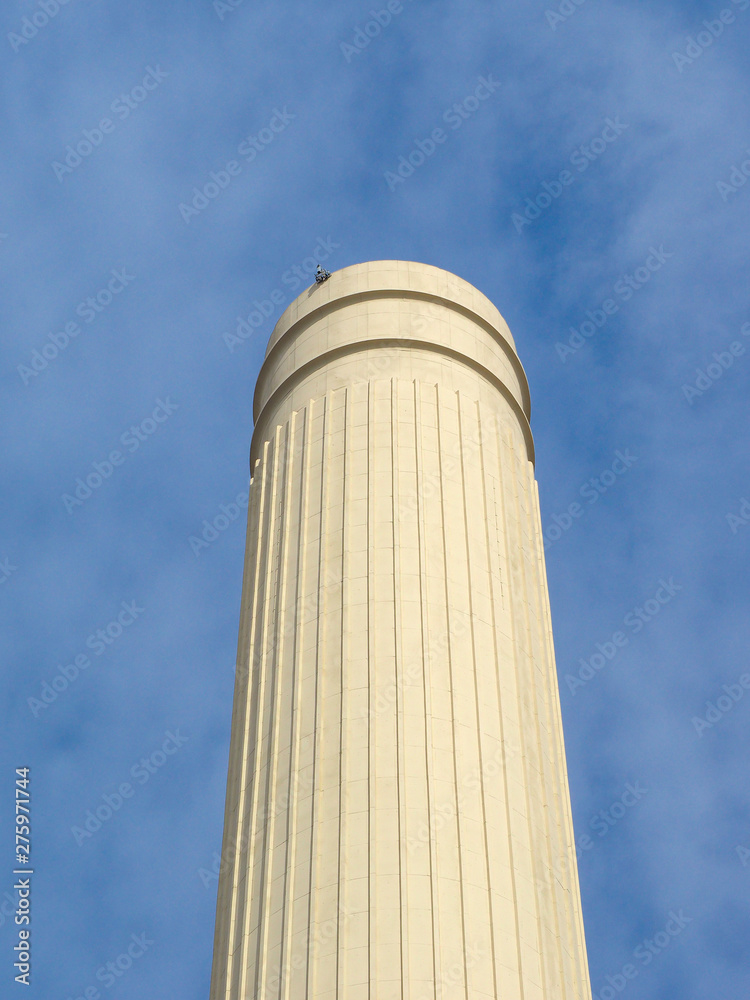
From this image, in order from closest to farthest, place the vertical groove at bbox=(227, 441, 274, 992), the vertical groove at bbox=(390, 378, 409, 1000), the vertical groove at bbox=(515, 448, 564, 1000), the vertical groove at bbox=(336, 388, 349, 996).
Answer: the vertical groove at bbox=(390, 378, 409, 1000) < the vertical groove at bbox=(336, 388, 349, 996) < the vertical groove at bbox=(515, 448, 564, 1000) < the vertical groove at bbox=(227, 441, 274, 992)

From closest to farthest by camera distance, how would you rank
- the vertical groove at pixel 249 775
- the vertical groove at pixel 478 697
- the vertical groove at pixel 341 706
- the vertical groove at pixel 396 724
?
the vertical groove at pixel 341 706 → the vertical groove at pixel 396 724 → the vertical groove at pixel 478 697 → the vertical groove at pixel 249 775

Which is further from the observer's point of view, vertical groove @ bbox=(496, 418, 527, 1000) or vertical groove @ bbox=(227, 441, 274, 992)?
vertical groove @ bbox=(227, 441, 274, 992)

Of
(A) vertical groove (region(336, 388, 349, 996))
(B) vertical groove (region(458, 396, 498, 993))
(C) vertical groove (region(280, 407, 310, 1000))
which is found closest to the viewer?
(A) vertical groove (region(336, 388, 349, 996))

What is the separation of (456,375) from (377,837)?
12118mm

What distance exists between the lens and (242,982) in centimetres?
2294

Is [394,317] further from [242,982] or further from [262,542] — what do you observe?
[242,982]

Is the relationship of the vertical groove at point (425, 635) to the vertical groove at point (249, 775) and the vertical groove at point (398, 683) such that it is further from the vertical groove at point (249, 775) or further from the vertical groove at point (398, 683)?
the vertical groove at point (249, 775)

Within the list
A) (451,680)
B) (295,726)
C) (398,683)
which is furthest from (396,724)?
(295,726)

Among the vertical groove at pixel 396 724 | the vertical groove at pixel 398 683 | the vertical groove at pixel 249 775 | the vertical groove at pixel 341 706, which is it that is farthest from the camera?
the vertical groove at pixel 249 775

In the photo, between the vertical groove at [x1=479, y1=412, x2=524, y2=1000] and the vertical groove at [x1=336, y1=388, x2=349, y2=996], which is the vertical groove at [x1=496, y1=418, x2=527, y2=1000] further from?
the vertical groove at [x1=336, y1=388, x2=349, y2=996]

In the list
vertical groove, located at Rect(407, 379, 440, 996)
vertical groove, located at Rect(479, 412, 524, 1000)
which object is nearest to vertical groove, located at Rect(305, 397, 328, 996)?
vertical groove, located at Rect(407, 379, 440, 996)

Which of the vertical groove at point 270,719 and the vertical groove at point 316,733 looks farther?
the vertical groove at point 270,719

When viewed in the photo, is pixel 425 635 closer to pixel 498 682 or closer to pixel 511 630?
pixel 498 682

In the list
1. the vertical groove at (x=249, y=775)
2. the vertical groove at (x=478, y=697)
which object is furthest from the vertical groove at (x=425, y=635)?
the vertical groove at (x=249, y=775)
